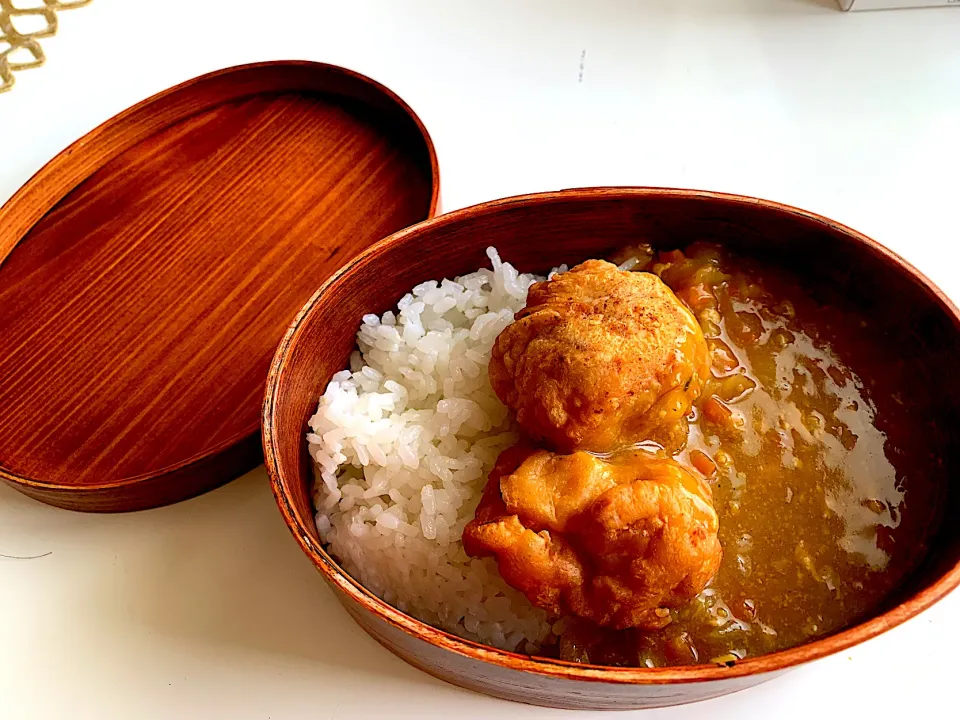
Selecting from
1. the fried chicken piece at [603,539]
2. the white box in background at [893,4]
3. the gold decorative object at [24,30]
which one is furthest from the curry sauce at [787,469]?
the gold decorative object at [24,30]

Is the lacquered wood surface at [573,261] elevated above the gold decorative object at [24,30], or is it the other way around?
the gold decorative object at [24,30]

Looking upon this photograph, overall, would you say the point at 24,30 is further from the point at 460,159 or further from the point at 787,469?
the point at 787,469

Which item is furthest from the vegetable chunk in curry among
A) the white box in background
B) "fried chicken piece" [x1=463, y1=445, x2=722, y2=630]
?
the white box in background

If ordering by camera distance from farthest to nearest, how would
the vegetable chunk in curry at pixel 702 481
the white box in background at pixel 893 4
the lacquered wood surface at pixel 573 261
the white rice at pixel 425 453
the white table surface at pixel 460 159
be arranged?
the white box in background at pixel 893 4 → the white table surface at pixel 460 159 → the white rice at pixel 425 453 → the vegetable chunk in curry at pixel 702 481 → the lacquered wood surface at pixel 573 261

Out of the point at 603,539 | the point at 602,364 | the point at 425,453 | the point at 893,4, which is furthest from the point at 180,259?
the point at 893,4

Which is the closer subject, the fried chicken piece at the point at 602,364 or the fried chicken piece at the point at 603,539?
the fried chicken piece at the point at 603,539

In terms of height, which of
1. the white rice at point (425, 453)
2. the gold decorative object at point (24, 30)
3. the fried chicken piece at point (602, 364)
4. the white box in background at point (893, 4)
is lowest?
the white rice at point (425, 453)

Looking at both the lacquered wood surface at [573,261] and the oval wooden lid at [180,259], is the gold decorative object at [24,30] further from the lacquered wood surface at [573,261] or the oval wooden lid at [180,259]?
the lacquered wood surface at [573,261]
